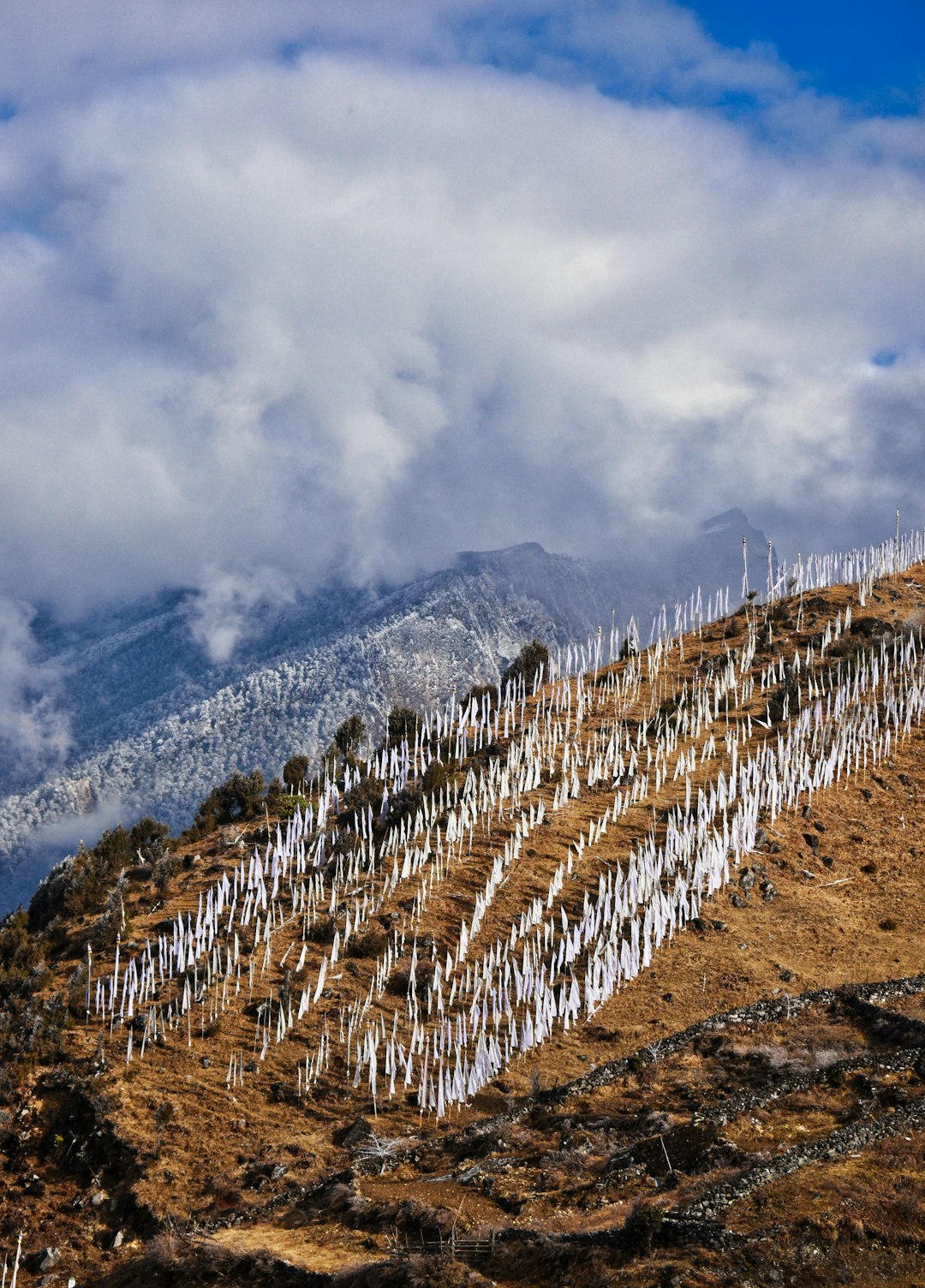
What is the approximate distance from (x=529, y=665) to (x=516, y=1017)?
3354 centimetres

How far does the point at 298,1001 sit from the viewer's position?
33406 mm

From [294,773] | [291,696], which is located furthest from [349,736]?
[291,696]

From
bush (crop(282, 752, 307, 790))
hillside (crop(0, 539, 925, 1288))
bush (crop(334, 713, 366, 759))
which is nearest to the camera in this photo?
hillside (crop(0, 539, 925, 1288))

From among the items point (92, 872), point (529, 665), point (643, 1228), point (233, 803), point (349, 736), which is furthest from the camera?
point (529, 665)

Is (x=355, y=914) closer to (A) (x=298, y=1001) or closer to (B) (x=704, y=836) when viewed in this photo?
(A) (x=298, y=1001)

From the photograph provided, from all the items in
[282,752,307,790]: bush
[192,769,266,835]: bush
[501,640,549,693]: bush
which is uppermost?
[501,640,549,693]: bush

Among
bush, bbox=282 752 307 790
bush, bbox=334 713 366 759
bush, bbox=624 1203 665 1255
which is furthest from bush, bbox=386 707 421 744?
bush, bbox=624 1203 665 1255

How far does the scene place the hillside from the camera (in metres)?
20.2

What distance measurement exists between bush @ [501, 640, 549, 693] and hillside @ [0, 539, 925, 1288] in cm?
826

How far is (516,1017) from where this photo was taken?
3225 centimetres

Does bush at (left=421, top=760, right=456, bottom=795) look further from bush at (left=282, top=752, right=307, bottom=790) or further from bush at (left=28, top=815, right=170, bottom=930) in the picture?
bush at (left=28, top=815, right=170, bottom=930)

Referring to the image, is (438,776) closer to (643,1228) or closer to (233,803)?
(233,803)

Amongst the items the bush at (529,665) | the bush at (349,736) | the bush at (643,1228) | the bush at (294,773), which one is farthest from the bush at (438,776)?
the bush at (643,1228)

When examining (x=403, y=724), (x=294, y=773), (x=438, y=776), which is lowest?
(x=438, y=776)
